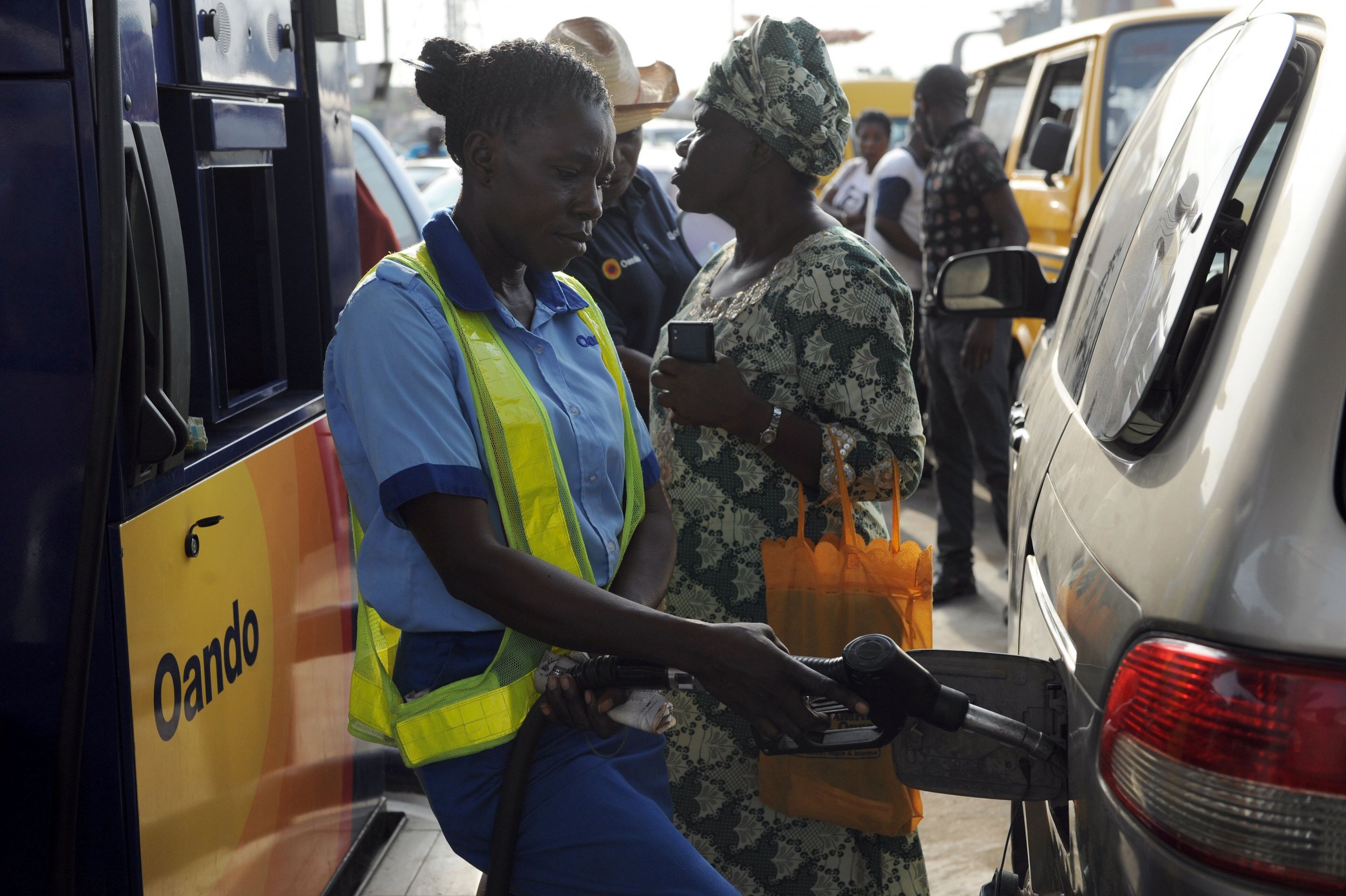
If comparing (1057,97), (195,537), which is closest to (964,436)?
(1057,97)

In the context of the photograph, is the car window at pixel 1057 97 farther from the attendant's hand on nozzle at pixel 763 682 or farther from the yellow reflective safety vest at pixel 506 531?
the attendant's hand on nozzle at pixel 763 682

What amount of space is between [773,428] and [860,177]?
7139 millimetres

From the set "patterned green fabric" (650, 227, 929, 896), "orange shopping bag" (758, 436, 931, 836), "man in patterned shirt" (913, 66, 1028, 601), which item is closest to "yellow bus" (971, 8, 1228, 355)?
"man in patterned shirt" (913, 66, 1028, 601)

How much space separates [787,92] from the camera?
8.11 ft

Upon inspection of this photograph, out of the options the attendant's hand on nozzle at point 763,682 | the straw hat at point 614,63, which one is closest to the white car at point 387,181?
the straw hat at point 614,63

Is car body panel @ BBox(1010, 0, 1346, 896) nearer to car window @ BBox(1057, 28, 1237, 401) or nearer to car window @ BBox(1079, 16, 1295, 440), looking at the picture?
car window @ BBox(1079, 16, 1295, 440)

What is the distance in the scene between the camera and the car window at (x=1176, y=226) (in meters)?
1.52

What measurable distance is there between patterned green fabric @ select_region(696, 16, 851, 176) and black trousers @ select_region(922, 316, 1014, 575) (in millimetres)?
3094

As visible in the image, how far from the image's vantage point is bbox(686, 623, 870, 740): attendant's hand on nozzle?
1422 millimetres

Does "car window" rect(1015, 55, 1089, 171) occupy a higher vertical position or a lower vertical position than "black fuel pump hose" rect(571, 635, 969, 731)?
higher

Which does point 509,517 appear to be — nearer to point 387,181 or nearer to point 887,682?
point 887,682

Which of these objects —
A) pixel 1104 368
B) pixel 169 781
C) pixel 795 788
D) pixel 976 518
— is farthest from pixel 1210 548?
pixel 976 518

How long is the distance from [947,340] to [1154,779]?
452 centimetres

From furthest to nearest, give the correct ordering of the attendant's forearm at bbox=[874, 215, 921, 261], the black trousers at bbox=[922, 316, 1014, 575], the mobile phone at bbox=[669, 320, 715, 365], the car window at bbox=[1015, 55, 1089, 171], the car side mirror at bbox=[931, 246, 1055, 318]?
the attendant's forearm at bbox=[874, 215, 921, 261] < the car window at bbox=[1015, 55, 1089, 171] < the black trousers at bbox=[922, 316, 1014, 575] < the car side mirror at bbox=[931, 246, 1055, 318] < the mobile phone at bbox=[669, 320, 715, 365]
